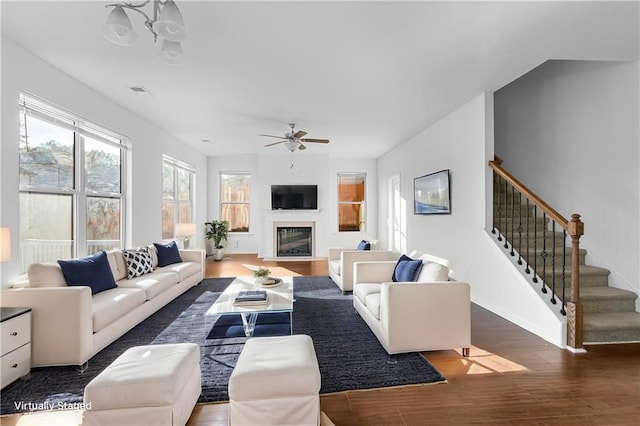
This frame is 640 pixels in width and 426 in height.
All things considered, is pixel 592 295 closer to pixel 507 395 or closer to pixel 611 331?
pixel 611 331

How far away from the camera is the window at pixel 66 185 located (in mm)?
3260

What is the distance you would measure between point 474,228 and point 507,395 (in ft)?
8.57

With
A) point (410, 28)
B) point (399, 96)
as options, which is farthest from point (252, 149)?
point (410, 28)

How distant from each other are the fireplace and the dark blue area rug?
4366 millimetres

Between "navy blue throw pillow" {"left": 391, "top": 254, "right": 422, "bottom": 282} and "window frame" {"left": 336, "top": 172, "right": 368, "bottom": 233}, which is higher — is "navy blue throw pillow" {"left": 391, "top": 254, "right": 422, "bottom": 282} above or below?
below

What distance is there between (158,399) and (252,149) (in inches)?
266

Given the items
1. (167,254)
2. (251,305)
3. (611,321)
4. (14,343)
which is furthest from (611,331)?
(167,254)

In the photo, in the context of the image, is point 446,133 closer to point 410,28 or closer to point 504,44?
point 504,44

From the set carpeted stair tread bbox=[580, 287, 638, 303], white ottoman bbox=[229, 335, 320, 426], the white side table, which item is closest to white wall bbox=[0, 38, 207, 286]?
the white side table

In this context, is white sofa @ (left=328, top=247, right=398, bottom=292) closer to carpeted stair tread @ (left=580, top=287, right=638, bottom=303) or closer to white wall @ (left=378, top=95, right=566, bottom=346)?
white wall @ (left=378, top=95, right=566, bottom=346)

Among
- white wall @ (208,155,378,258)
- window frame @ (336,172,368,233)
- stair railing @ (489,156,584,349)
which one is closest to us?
stair railing @ (489,156,584,349)

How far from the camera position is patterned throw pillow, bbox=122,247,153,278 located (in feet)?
13.6

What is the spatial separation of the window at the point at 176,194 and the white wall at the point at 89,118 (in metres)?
0.30

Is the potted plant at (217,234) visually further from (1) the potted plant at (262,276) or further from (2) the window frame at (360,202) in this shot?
(1) the potted plant at (262,276)
